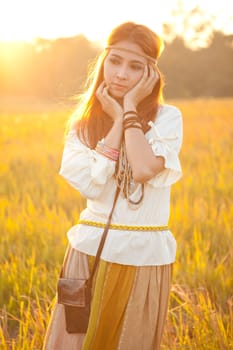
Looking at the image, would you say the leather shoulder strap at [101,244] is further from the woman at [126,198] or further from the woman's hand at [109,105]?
the woman's hand at [109,105]

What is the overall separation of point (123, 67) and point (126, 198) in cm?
46

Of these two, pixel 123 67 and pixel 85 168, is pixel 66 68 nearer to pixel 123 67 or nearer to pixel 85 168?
pixel 123 67

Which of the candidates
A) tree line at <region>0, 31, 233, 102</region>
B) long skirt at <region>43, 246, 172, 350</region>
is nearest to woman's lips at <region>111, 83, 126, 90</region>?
long skirt at <region>43, 246, 172, 350</region>

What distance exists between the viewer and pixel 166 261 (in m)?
1.66

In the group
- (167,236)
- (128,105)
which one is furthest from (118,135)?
(167,236)

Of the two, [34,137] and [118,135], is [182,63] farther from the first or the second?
[118,135]

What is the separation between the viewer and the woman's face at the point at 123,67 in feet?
5.60

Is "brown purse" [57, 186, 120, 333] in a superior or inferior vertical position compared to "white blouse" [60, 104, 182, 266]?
inferior

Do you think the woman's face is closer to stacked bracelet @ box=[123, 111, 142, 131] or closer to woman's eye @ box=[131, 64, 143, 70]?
→ woman's eye @ box=[131, 64, 143, 70]

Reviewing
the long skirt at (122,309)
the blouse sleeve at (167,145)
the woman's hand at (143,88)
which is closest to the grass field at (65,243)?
the long skirt at (122,309)

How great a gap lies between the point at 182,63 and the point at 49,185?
1146 inches

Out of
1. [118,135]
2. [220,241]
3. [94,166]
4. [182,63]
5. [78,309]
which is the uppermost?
[182,63]

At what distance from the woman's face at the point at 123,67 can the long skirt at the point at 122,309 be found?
61 centimetres

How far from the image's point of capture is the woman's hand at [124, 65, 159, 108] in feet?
5.63
